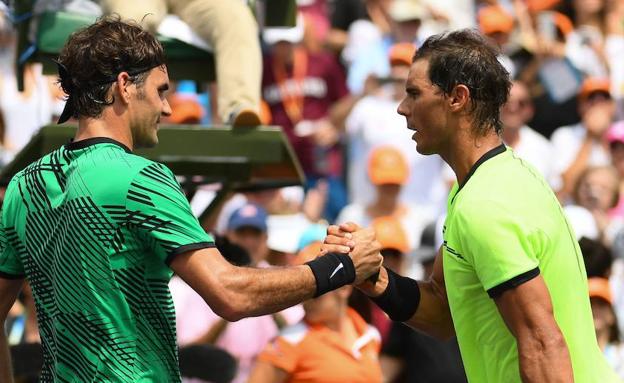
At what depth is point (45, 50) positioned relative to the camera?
6.53 metres

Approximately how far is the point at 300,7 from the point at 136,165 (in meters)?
7.24

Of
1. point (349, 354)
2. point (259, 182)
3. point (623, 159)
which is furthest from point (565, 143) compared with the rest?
point (349, 354)

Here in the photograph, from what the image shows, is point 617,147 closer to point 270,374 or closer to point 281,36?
point 281,36

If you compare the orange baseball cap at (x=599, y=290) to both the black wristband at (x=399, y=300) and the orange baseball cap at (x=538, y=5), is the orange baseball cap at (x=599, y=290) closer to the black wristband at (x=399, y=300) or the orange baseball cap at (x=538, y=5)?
the black wristband at (x=399, y=300)

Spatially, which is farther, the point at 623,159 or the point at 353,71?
the point at 353,71

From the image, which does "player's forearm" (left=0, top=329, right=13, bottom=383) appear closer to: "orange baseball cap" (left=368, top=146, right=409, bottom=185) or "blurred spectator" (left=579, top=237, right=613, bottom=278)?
"blurred spectator" (left=579, top=237, right=613, bottom=278)

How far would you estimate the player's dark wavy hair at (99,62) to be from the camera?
4.29m

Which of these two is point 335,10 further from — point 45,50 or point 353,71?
point 45,50

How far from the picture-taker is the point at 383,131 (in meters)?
10.0

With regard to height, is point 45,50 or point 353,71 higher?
point 45,50

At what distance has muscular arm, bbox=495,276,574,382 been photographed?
4090 mm

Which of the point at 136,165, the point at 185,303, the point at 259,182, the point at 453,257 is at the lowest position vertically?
the point at 185,303

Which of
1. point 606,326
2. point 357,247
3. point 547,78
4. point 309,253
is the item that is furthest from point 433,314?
point 547,78

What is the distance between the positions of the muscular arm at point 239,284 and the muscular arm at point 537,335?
2.14ft
